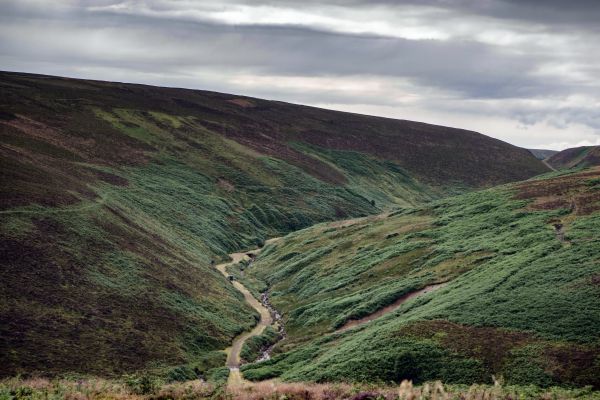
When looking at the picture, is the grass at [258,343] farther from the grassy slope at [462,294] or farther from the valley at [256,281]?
the grassy slope at [462,294]

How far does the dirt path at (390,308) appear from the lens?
156 feet

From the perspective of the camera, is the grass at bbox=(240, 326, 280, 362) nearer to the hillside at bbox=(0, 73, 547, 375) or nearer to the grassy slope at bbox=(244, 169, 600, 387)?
the grassy slope at bbox=(244, 169, 600, 387)

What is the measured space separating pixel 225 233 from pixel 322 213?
98.4 ft

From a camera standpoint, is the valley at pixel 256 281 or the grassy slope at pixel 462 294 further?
the valley at pixel 256 281

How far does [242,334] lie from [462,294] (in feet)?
69.2

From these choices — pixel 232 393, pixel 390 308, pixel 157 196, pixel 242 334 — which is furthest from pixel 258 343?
pixel 157 196

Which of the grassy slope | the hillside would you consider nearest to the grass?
the grassy slope

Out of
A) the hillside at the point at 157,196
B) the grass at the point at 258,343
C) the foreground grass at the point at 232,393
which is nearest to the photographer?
the foreground grass at the point at 232,393

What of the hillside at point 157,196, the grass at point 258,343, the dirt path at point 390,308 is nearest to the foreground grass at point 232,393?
the hillside at point 157,196

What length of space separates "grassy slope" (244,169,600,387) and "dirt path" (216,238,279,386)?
4.33 ft

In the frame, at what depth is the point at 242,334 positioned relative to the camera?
53906 millimetres

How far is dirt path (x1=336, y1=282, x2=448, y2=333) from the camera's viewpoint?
156 ft

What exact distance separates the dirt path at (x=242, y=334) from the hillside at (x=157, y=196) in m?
0.84

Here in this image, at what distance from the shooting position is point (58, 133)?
328 feet
